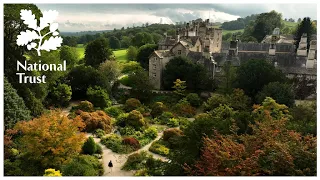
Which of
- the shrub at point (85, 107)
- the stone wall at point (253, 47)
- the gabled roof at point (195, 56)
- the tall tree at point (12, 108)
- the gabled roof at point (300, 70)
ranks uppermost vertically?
the stone wall at point (253, 47)

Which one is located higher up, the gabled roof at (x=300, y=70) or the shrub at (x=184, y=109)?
the gabled roof at (x=300, y=70)

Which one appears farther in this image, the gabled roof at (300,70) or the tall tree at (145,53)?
the tall tree at (145,53)

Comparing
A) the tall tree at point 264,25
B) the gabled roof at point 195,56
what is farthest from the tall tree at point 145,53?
the tall tree at point 264,25

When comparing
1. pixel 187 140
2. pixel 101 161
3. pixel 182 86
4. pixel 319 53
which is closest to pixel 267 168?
pixel 187 140

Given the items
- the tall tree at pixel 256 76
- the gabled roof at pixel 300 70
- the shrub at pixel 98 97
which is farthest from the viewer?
the gabled roof at pixel 300 70

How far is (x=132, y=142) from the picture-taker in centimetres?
2336

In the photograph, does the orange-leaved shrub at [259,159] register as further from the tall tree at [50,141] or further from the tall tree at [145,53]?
the tall tree at [145,53]

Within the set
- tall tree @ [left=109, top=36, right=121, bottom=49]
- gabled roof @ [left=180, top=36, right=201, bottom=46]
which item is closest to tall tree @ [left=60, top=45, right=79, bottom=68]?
gabled roof @ [left=180, top=36, right=201, bottom=46]

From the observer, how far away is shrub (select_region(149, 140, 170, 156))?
72.9 feet

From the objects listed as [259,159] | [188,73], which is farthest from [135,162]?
[188,73]

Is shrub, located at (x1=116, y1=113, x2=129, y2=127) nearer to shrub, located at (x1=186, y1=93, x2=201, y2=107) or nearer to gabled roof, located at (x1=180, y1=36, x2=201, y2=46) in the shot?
shrub, located at (x1=186, y1=93, x2=201, y2=107)

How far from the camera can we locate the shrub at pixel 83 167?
57.6 ft

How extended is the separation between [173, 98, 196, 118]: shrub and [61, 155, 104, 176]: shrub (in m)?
12.6

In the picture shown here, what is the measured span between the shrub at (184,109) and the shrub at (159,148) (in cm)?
778
